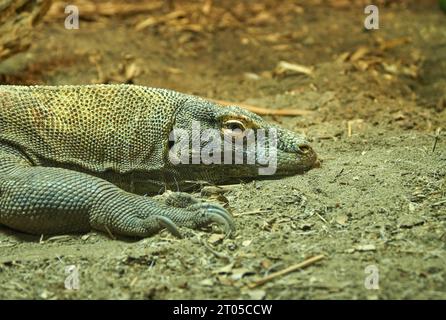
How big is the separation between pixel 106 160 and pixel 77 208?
1.91 feet

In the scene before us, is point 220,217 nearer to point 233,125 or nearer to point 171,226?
point 171,226

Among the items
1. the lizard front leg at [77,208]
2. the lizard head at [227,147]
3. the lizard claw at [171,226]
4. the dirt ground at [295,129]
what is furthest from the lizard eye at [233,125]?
the lizard claw at [171,226]

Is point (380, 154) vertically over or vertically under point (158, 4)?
under

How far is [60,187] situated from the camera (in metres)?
4.29

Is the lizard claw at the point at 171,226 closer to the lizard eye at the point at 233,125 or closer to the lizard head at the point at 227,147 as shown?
the lizard head at the point at 227,147

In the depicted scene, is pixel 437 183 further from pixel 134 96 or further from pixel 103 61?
pixel 103 61

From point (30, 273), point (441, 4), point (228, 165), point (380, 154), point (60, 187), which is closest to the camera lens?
point (30, 273)

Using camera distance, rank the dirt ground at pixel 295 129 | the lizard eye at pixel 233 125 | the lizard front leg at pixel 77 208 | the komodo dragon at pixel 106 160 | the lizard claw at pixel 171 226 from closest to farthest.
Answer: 1. the dirt ground at pixel 295 129
2. the lizard claw at pixel 171 226
3. the lizard front leg at pixel 77 208
4. the komodo dragon at pixel 106 160
5. the lizard eye at pixel 233 125

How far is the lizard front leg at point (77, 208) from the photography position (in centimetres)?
414

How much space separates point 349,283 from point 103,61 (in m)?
5.91

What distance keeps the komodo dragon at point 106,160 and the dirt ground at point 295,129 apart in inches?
6.2

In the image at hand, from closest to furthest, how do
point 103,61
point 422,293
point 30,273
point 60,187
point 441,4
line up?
point 422,293, point 30,273, point 60,187, point 103,61, point 441,4

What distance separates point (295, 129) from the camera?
6.49m

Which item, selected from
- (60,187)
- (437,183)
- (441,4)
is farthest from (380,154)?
(441,4)
